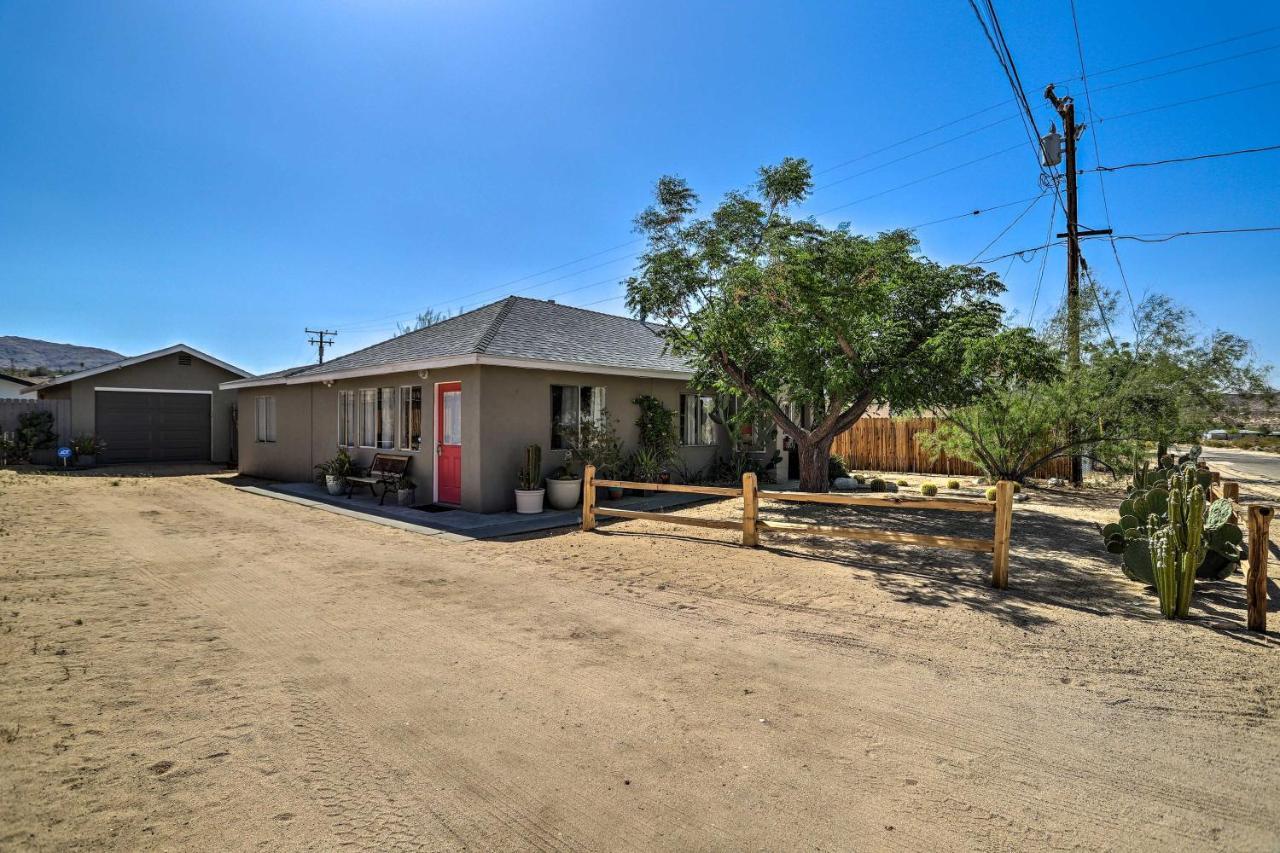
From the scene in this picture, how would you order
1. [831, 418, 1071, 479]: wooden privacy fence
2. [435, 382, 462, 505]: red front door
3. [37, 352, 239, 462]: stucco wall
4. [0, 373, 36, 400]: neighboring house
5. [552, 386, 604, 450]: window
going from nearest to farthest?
[435, 382, 462, 505]: red front door → [552, 386, 604, 450]: window → [831, 418, 1071, 479]: wooden privacy fence → [37, 352, 239, 462]: stucco wall → [0, 373, 36, 400]: neighboring house

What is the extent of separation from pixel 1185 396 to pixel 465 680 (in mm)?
17345

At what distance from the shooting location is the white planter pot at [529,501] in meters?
11.1

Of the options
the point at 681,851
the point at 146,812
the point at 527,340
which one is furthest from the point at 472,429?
the point at 681,851

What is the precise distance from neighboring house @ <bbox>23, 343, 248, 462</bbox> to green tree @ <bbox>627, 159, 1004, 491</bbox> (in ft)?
59.5

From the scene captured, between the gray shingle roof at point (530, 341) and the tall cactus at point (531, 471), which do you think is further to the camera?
the gray shingle roof at point (530, 341)

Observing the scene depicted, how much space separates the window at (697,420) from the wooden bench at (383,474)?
6.24 m

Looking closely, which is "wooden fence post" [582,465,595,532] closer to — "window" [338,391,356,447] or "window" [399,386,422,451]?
"window" [399,386,422,451]

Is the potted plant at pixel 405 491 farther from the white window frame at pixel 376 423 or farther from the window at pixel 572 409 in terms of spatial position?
the window at pixel 572 409

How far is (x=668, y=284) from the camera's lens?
1135 centimetres

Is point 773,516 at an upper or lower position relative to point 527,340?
lower

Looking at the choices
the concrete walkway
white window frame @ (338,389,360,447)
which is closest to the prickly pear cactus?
the concrete walkway

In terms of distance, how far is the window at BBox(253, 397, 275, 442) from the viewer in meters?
17.8

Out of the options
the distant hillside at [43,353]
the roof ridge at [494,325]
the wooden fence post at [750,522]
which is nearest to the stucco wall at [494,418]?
the roof ridge at [494,325]

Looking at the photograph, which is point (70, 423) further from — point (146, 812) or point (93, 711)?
point (146, 812)
